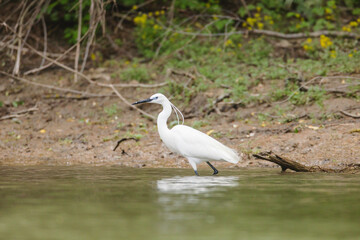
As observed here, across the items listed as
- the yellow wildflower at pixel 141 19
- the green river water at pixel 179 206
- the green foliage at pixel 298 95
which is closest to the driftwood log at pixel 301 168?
the green river water at pixel 179 206

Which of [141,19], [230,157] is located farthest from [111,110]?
[230,157]

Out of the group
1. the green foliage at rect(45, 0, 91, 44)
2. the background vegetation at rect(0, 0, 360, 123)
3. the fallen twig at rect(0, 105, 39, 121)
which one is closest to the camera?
the background vegetation at rect(0, 0, 360, 123)

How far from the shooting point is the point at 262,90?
1188 cm

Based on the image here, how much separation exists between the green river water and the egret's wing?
0.98ft

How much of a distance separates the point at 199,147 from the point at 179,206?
9.01ft

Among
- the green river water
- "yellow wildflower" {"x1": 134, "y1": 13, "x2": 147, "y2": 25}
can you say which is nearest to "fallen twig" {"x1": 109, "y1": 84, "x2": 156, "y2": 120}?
"yellow wildflower" {"x1": 134, "y1": 13, "x2": 147, "y2": 25}

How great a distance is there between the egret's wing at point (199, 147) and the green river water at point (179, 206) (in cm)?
30

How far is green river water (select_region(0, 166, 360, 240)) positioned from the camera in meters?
4.00

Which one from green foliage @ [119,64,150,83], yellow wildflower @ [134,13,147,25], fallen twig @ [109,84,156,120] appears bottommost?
fallen twig @ [109,84,156,120]

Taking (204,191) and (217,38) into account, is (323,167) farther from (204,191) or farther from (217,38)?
(217,38)

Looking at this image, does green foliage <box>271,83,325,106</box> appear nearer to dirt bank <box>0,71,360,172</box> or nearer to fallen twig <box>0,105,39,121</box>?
dirt bank <box>0,71,360,172</box>

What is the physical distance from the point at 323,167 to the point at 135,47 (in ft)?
27.6

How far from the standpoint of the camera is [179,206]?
4992 mm

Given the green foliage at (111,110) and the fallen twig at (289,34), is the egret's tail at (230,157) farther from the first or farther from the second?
the fallen twig at (289,34)
